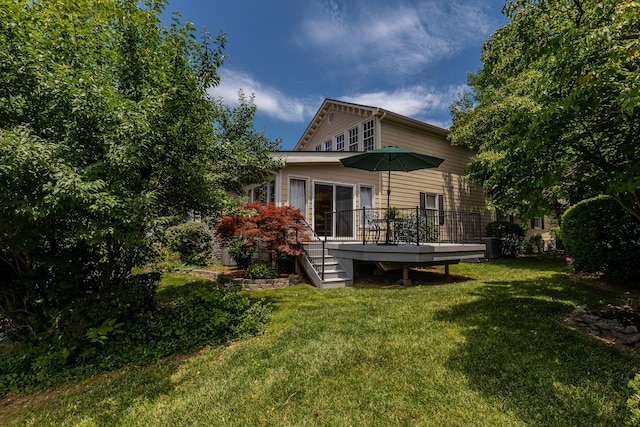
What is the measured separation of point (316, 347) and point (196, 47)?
4872 millimetres

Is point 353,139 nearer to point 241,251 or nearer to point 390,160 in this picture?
point 390,160

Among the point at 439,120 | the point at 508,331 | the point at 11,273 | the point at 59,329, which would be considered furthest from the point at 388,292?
the point at 439,120

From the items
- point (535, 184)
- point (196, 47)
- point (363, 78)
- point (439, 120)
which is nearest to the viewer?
point (535, 184)

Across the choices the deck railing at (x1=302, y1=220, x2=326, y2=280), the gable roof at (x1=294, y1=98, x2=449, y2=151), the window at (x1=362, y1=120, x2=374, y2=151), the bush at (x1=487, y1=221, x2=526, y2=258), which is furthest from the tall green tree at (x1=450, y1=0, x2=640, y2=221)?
the bush at (x1=487, y1=221, x2=526, y2=258)

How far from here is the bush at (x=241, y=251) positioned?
8.51 metres

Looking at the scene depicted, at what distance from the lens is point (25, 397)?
134 inches

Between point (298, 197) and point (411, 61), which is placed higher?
point (411, 61)

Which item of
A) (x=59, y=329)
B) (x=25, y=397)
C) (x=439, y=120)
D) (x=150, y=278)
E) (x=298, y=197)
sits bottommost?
(x=25, y=397)

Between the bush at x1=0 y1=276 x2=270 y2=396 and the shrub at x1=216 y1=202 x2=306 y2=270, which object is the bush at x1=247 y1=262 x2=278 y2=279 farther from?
the bush at x1=0 y1=276 x2=270 y2=396

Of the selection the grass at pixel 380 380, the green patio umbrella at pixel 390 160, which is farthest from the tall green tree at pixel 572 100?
the green patio umbrella at pixel 390 160

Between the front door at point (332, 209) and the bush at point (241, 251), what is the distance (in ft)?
9.03

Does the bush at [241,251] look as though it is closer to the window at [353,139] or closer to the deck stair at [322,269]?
the deck stair at [322,269]

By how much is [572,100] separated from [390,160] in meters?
4.90

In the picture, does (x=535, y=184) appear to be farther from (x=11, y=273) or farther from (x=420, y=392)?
(x=11, y=273)
